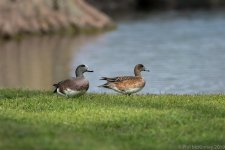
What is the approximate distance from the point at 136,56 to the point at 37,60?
595 centimetres

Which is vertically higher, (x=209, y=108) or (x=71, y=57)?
(x=71, y=57)

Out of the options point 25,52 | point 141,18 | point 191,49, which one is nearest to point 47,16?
point 25,52

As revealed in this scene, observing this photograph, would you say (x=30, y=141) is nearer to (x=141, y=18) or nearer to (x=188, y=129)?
(x=188, y=129)

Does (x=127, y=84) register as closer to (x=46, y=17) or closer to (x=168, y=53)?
(x=168, y=53)

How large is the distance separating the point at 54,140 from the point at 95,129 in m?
2.06

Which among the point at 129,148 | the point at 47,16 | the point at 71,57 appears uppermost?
the point at 47,16

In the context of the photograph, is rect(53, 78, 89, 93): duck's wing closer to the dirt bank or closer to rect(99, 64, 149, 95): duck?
A: rect(99, 64, 149, 95): duck

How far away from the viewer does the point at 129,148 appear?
1330cm

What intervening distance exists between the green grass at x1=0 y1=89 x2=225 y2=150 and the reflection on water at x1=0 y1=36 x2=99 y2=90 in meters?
14.6

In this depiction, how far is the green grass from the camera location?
529 inches

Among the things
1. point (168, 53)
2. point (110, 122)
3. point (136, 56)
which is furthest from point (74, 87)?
point (168, 53)

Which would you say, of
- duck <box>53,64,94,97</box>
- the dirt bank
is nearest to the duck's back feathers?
duck <box>53,64,94,97</box>

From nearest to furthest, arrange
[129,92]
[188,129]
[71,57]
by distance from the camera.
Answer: [188,129]
[129,92]
[71,57]

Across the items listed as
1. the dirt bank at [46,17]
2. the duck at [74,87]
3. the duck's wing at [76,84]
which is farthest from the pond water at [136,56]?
the duck's wing at [76,84]
